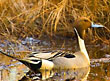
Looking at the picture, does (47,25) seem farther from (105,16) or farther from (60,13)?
(105,16)

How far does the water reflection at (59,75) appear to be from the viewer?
579 centimetres

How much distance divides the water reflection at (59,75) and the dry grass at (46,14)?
5.90ft

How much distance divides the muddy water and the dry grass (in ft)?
0.69

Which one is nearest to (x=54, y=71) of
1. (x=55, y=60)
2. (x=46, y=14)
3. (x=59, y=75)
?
(x=55, y=60)

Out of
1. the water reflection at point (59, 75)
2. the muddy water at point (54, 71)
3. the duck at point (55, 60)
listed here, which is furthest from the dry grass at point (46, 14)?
the water reflection at point (59, 75)

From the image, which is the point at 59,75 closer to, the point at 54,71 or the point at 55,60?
the point at 54,71

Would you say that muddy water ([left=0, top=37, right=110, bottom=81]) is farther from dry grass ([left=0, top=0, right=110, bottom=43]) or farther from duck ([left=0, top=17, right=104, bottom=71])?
dry grass ([left=0, top=0, right=110, bottom=43])

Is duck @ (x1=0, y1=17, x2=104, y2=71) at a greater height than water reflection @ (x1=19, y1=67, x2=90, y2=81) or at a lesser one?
greater

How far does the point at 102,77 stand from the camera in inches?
229

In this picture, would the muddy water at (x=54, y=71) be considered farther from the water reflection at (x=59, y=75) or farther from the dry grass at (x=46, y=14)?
the dry grass at (x=46, y=14)

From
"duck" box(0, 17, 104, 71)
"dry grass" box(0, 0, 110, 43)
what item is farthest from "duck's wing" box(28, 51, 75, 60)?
"dry grass" box(0, 0, 110, 43)

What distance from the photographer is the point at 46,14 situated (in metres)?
8.55

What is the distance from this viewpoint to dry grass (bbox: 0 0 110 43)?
8125 millimetres

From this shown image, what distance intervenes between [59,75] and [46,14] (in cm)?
272
